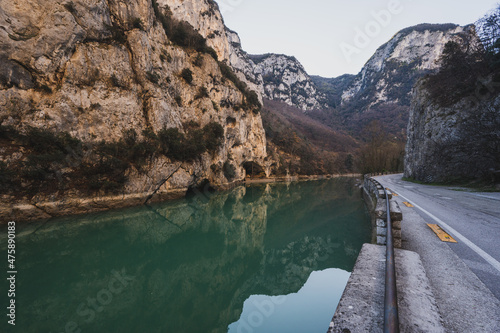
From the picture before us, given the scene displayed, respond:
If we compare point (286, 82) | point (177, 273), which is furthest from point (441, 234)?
point (286, 82)

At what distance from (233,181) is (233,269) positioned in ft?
86.3

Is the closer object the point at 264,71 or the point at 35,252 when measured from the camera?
the point at 35,252

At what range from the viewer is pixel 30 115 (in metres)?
12.7

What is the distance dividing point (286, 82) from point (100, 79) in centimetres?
12071

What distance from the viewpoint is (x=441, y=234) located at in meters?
4.57

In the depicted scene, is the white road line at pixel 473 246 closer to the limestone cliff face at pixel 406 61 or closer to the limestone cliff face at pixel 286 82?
the limestone cliff face at pixel 286 82

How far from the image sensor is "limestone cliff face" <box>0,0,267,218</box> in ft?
42.1

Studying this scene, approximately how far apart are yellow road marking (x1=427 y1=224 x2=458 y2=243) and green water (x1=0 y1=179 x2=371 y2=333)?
9.66ft

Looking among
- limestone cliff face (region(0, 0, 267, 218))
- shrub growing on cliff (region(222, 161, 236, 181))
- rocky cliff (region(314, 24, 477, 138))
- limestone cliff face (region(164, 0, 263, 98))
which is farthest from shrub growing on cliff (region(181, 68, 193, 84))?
rocky cliff (region(314, 24, 477, 138))

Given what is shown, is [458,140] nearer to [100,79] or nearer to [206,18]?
[100,79]

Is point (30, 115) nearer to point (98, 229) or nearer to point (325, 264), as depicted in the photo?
point (98, 229)

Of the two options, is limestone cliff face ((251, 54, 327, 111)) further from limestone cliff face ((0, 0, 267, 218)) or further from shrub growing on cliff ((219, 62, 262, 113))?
limestone cliff face ((0, 0, 267, 218))

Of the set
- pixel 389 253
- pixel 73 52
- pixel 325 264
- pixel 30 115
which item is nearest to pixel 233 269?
pixel 325 264

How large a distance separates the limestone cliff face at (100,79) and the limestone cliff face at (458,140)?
22.8 m
